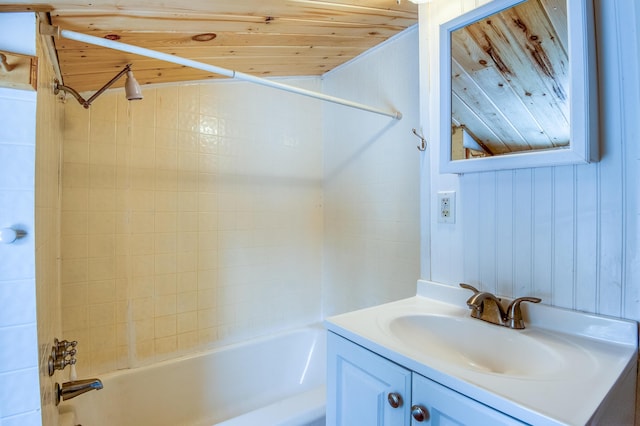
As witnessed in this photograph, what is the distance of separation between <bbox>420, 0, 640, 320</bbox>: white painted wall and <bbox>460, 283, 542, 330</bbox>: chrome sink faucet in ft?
0.31

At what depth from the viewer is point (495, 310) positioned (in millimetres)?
1010

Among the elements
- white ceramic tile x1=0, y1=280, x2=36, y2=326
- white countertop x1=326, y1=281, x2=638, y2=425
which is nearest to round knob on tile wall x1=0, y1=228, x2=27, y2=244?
white ceramic tile x1=0, y1=280, x2=36, y2=326

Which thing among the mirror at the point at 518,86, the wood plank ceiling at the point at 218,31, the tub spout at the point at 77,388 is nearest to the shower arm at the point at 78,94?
the wood plank ceiling at the point at 218,31

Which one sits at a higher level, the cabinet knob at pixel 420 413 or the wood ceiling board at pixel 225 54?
the wood ceiling board at pixel 225 54

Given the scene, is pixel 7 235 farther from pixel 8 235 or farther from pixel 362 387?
pixel 362 387

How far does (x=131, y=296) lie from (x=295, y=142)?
148 cm

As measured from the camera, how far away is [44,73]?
95 cm

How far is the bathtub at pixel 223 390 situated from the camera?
1449 millimetres

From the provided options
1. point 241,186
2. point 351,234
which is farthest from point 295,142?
point 351,234

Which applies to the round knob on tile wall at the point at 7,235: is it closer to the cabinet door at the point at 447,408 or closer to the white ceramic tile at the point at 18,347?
the white ceramic tile at the point at 18,347

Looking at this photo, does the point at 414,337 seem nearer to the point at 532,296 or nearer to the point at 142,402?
the point at 532,296

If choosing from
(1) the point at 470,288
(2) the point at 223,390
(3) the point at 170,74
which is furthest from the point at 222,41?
(2) the point at 223,390

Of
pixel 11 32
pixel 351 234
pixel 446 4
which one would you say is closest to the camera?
pixel 11 32

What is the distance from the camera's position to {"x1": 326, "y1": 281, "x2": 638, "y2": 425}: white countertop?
0.60 m
